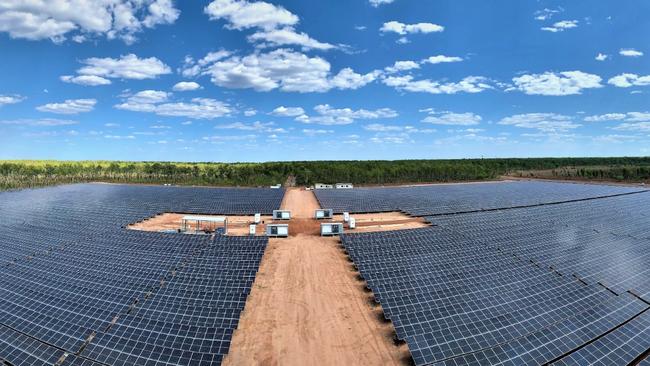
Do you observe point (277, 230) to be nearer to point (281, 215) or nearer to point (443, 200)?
point (281, 215)

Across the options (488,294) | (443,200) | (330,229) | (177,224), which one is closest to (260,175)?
(177,224)

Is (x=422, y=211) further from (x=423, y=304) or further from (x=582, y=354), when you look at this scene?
(x=582, y=354)

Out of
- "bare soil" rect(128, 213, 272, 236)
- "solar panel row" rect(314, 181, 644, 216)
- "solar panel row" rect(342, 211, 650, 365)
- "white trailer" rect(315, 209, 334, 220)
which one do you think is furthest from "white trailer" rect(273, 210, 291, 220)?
"solar panel row" rect(342, 211, 650, 365)

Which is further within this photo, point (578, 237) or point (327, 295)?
point (578, 237)

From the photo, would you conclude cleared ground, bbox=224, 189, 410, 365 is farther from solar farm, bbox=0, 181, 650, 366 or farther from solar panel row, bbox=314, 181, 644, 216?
solar panel row, bbox=314, 181, 644, 216

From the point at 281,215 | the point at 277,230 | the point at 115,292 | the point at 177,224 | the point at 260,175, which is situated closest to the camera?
the point at 115,292

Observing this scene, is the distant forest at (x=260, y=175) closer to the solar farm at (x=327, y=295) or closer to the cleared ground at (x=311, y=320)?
the solar farm at (x=327, y=295)

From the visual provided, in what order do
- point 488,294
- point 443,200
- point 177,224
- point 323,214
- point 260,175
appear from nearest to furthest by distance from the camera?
point 488,294, point 177,224, point 323,214, point 443,200, point 260,175
